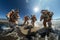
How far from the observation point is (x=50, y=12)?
21.9ft

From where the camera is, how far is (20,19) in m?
6.52

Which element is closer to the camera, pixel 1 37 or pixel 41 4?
pixel 1 37

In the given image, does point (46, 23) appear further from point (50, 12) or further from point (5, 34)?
point (5, 34)

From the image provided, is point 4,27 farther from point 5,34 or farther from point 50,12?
point 50,12

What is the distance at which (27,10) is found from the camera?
682 centimetres

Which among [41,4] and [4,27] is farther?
[41,4]

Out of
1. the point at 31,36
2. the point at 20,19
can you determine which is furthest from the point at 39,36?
the point at 20,19

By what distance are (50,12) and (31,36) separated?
88 centimetres

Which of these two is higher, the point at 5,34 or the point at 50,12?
the point at 50,12

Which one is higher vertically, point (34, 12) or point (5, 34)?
point (34, 12)

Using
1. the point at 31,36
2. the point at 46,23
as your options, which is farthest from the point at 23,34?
the point at 46,23

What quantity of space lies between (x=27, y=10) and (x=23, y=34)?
2.59 ft

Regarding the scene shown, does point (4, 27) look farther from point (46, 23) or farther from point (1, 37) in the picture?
point (46, 23)

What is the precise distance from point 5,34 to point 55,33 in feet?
4.58
